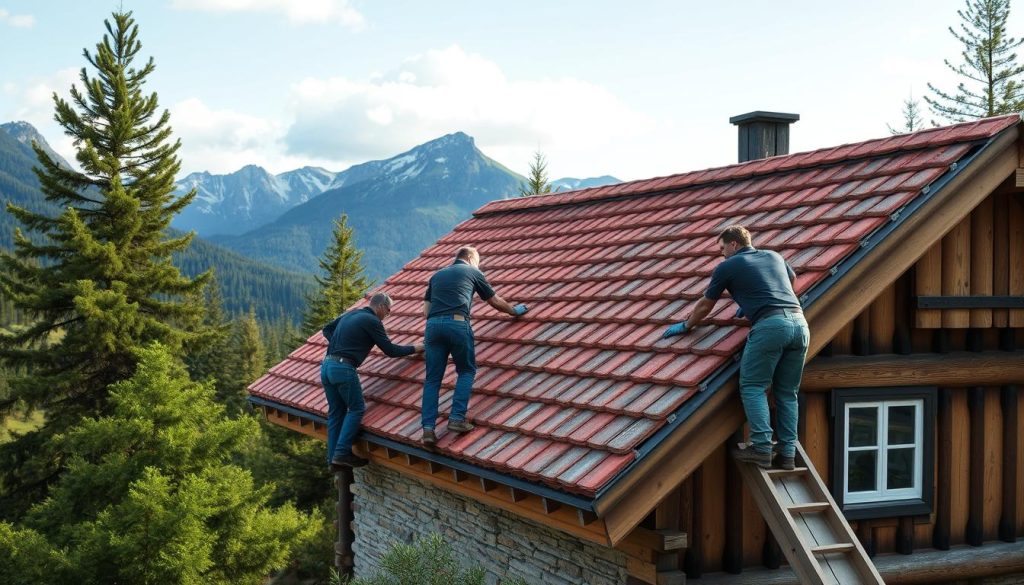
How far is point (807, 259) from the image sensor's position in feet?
22.3

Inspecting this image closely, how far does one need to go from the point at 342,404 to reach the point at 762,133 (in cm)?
649

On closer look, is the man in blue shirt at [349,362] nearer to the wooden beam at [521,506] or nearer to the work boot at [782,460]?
the wooden beam at [521,506]

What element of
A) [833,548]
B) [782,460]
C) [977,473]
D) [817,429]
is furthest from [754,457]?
[977,473]

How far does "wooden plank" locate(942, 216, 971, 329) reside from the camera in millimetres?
7574

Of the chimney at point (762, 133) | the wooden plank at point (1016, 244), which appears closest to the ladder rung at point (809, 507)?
the wooden plank at point (1016, 244)

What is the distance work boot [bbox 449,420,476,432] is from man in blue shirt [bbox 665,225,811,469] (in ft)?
7.60

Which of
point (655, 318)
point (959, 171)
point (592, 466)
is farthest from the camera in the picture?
point (655, 318)

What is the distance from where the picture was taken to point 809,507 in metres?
5.97

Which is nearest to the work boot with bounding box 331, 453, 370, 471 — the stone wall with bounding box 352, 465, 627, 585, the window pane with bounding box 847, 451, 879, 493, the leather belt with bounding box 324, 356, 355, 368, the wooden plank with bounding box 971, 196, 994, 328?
the stone wall with bounding box 352, 465, 627, 585

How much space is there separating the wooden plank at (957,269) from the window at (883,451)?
663 mm

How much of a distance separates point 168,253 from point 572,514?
2006 cm

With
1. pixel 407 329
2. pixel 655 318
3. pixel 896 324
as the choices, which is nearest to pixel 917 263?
pixel 896 324

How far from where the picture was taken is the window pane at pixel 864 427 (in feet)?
24.5

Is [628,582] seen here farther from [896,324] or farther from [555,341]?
[896,324]
